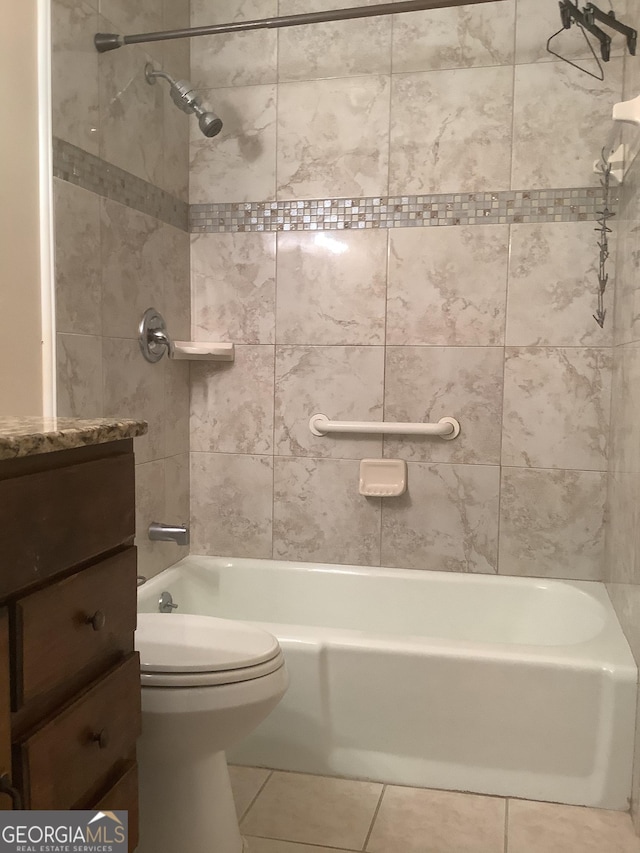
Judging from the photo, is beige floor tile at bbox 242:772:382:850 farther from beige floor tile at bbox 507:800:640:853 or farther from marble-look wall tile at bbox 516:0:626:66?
marble-look wall tile at bbox 516:0:626:66

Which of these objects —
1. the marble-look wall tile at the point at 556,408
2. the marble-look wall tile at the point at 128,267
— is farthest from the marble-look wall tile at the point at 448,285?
the marble-look wall tile at the point at 128,267

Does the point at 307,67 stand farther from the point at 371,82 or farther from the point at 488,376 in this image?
the point at 488,376

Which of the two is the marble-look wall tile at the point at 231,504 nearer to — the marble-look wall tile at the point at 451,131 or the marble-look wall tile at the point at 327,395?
the marble-look wall tile at the point at 327,395

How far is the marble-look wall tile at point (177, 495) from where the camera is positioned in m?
2.48

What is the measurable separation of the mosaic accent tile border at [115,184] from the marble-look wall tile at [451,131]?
0.74 m

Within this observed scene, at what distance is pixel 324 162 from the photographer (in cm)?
247

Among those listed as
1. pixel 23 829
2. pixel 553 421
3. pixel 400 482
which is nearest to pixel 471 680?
pixel 400 482

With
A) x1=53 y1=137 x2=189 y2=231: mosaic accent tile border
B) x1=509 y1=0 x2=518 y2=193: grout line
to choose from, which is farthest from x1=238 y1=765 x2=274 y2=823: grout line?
x1=509 y1=0 x2=518 y2=193: grout line

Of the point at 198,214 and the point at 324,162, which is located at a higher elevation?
the point at 324,162

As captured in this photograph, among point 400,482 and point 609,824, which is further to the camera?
point 400,482

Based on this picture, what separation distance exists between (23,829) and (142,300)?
64.4 inches

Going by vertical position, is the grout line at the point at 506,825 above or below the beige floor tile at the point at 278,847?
below

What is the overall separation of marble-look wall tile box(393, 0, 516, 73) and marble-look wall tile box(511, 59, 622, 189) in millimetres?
114

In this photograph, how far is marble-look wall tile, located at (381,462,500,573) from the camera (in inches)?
95.5
